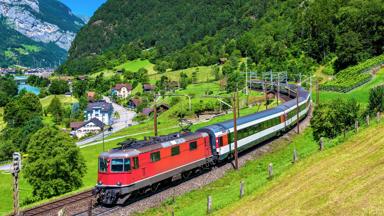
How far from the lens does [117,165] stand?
3058 centimetres

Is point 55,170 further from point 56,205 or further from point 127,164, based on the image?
point 127,164

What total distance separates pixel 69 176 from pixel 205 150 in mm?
23949

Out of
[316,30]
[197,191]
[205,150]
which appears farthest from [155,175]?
[316,30]

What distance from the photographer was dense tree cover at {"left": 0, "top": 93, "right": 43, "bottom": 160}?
118 m

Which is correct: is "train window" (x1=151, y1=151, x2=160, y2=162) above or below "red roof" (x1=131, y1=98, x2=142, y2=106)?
above

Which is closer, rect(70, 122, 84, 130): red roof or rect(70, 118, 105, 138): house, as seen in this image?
rect(70, 118, 105, 138): house

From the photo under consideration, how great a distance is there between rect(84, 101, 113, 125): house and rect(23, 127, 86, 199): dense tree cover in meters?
101

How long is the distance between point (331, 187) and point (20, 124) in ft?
491

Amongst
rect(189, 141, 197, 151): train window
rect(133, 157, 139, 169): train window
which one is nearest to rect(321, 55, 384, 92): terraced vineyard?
rect(189, 141, 197, 151): train window

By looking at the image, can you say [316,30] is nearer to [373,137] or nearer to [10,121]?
[10,121]

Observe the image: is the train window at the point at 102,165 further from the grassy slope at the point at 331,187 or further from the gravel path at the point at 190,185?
the grassy slope at the point at 331,187

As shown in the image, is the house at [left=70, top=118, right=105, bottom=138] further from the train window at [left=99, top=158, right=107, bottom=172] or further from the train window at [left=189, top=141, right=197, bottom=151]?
the train window at [left=99, top=158, right=107, bottom=172]

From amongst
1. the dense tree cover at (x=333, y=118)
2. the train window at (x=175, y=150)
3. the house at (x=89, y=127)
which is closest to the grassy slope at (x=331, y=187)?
the train window at (x=175, y=150)

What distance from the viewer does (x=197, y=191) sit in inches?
1337
